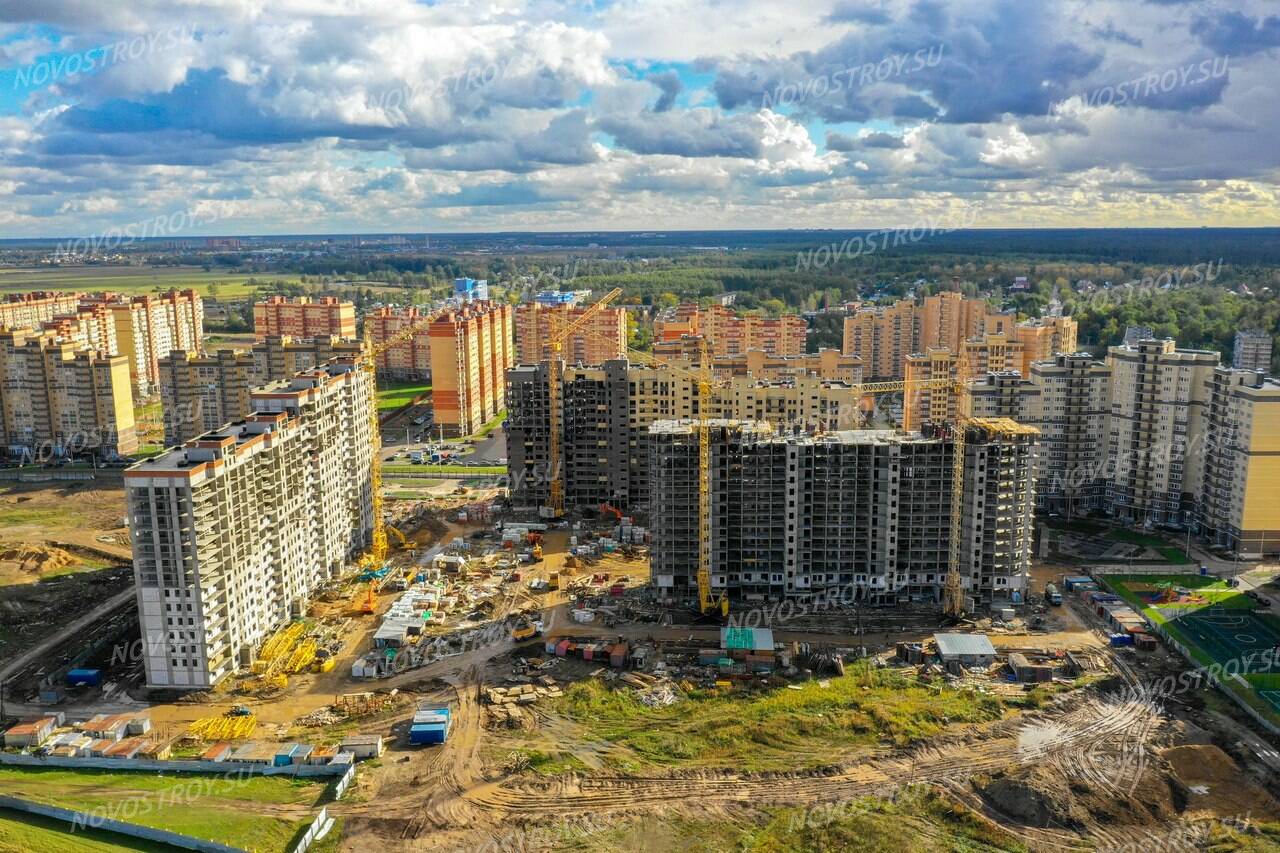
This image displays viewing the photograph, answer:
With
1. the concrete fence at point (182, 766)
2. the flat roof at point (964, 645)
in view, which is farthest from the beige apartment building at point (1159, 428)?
the concrete fence at point (182, 766)

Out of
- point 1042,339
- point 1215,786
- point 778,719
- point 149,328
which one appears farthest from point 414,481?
point 1042,339

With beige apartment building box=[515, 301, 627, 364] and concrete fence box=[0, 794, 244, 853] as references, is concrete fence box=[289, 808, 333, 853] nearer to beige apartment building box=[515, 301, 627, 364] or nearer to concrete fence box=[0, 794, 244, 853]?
concrete fence box=[0, 794, 244, 853]

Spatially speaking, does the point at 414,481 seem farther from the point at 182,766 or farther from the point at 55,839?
the point at 55,839

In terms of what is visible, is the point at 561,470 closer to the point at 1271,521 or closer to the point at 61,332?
the point at 1271,521

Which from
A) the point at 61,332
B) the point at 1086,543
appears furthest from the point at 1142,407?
the point at 61,332

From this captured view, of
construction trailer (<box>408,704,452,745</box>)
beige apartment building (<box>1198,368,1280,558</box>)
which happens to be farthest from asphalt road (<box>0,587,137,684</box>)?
beige apartment building (<box>1198,368,1280,558</box>)
